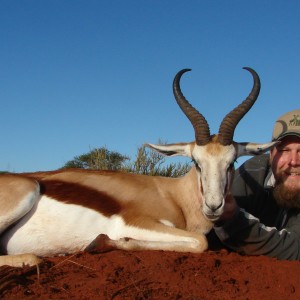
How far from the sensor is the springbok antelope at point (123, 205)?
4.74 meters

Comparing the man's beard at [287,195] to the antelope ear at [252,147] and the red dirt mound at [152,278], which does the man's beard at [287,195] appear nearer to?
the antelope ear at [252,147]

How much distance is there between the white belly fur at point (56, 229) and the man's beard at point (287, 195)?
6.82 feet

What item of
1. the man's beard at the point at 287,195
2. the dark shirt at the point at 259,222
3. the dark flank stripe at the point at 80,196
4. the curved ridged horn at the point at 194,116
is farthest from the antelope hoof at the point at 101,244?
the man's beard at the point at 287,195

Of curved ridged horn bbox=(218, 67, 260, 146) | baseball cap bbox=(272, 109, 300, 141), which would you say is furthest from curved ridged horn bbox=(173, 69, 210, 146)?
baseball cap bbox=(272, 109, 300, 141)

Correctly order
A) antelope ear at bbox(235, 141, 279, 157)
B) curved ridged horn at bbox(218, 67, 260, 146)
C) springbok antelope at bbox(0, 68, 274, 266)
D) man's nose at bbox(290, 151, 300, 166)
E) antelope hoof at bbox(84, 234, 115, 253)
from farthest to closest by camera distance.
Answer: man's nose at bbox(290, 151, 300, 166) < antelope ear at bbox(235, 141, 279, 157) < curved ridged horn at bbox(218, 67, 260, 146) < springbok antelope at bbox(0, 68, 274, 266) < antelope hoof at bbox(84, 234, 115, 253)

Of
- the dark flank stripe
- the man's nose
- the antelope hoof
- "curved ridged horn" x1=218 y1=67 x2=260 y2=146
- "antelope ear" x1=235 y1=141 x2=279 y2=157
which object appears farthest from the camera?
the man's nose

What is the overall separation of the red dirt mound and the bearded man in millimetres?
404

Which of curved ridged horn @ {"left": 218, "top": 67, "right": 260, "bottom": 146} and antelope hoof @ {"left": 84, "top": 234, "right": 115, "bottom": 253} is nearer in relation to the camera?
antelope hoof @ {"left": 84, "top": 234, "right": 115, "bottom": 253}

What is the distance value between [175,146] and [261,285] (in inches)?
89.0

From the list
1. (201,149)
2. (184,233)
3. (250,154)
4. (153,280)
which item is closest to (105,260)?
(153,280)

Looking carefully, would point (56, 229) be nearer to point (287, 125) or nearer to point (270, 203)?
point (270, 203)

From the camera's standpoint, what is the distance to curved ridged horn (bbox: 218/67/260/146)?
5195 mm

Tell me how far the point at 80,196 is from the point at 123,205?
505 mm

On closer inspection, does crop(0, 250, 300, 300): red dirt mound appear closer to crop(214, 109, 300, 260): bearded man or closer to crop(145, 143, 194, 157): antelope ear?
crop(214, 109, 300, 260): bearded man
